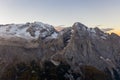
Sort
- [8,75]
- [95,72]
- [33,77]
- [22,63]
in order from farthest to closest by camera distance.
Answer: [95,72] < [22,63] < [8,75] < [33,77]

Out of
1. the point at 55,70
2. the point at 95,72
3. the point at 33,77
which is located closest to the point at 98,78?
the point at 95,72

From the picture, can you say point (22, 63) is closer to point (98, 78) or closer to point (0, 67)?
point (0, 67)

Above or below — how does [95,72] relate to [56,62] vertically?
below

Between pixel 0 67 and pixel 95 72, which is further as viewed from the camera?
pixel 95 72

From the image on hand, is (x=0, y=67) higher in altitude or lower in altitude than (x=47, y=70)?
lower

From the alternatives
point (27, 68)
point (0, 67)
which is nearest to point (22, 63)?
point (27, 68)

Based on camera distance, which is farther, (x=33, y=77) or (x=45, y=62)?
(x=45, y=62)

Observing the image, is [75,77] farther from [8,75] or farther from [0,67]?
[0,67]

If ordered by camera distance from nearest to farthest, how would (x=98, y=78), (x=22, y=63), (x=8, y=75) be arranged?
(x=8, y=75), (x=22, y=63), (x=98, y=78)

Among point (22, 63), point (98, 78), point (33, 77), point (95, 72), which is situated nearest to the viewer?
Answer: point (33, 77)
